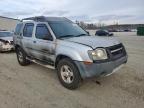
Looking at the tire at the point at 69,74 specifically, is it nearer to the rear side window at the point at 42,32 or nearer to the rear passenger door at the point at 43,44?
the rear passenger door at the point at 43,44

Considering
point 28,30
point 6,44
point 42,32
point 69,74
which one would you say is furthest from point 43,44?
point 6,44

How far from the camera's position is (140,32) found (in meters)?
43.7

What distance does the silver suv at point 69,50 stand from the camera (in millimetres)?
4320

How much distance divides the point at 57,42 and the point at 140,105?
265 cm

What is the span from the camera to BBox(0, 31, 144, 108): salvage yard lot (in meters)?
4.00

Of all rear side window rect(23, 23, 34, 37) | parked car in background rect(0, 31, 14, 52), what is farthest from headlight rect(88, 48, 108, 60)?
parked car in background rect(0, 31, 14, 52)

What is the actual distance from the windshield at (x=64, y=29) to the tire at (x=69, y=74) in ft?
2.96

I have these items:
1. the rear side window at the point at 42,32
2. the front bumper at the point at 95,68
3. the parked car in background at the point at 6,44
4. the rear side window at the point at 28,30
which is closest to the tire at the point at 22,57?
the rear side window at the point at 28,30

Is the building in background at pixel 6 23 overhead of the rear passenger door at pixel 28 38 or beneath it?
overhead

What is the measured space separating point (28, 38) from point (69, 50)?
2.46 meters

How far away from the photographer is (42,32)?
5.73 metres

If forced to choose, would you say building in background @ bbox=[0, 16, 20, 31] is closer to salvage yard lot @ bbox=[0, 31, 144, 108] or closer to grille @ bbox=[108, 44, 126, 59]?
salvage yard lot @ bbox=[0, 31, 144, 108]

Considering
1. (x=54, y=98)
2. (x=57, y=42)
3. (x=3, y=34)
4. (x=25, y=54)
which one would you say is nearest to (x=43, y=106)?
(x=54, y=98)

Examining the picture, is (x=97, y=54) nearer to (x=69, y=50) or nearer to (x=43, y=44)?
(x=69, y=50)
